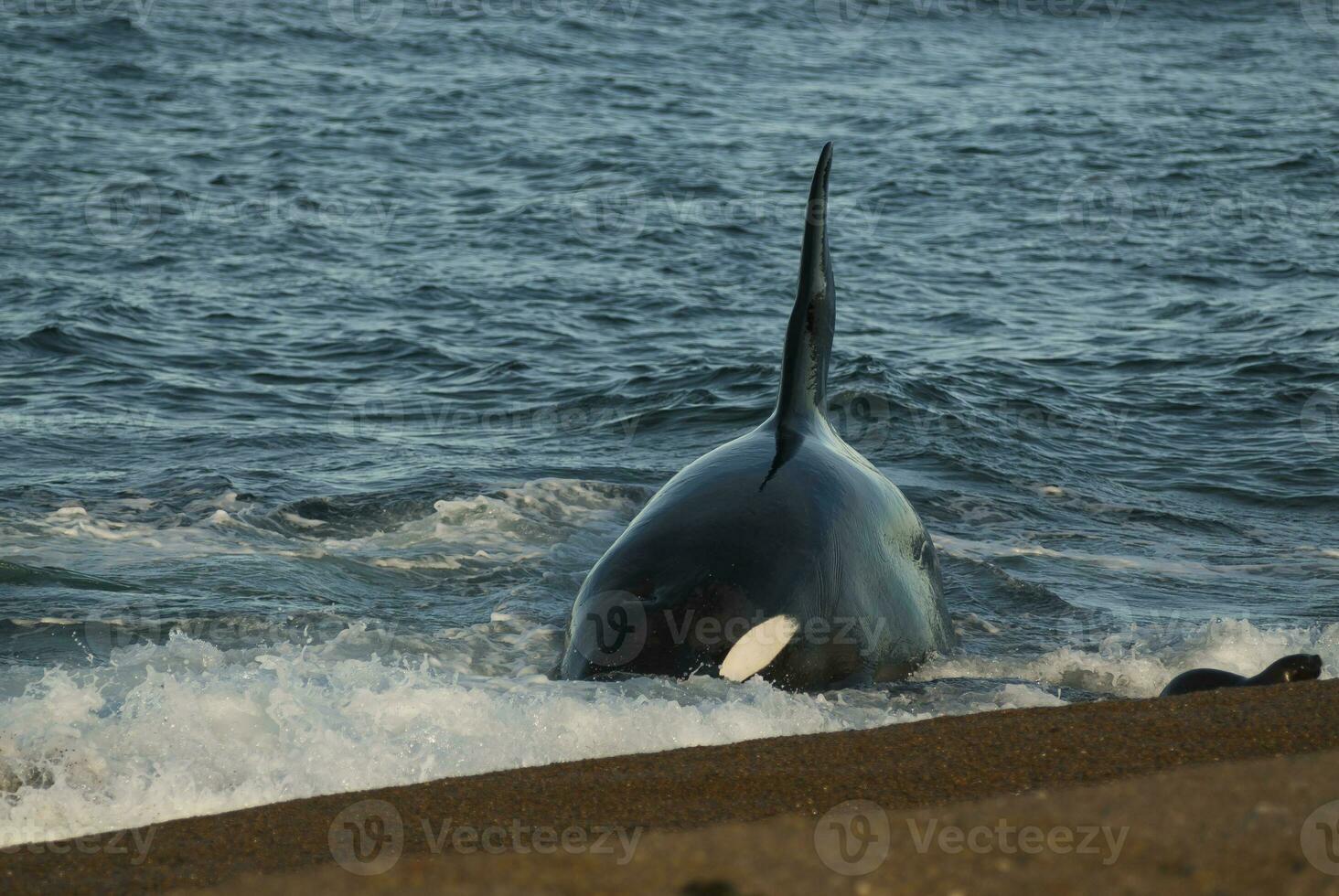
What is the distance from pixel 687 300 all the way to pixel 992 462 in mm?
5497

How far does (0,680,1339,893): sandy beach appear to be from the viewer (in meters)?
3.12

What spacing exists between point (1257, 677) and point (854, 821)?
9.41ft

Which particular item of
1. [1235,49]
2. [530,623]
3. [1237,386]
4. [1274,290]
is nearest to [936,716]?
[530,623]

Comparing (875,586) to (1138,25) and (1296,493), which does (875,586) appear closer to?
(1296,493)

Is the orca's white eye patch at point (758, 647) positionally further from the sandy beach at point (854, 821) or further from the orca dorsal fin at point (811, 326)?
the orca dorsal fin at point (811, 326)

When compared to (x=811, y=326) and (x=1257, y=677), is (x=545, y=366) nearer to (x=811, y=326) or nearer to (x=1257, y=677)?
(x=811, y=326)

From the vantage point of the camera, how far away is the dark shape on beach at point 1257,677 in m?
5.89

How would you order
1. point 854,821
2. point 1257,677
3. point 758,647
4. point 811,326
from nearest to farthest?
point 854,821, point 758,647, point 1257,677, point 811,326

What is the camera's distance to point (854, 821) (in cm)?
369

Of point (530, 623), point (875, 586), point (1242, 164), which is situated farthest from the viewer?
point (1242, 164)

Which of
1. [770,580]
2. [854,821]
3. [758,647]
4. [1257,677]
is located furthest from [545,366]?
[854,821]

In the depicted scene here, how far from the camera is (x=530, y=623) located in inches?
299

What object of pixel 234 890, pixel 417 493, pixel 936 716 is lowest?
pixel 417 493

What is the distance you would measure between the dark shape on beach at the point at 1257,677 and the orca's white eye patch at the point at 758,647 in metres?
1.58
